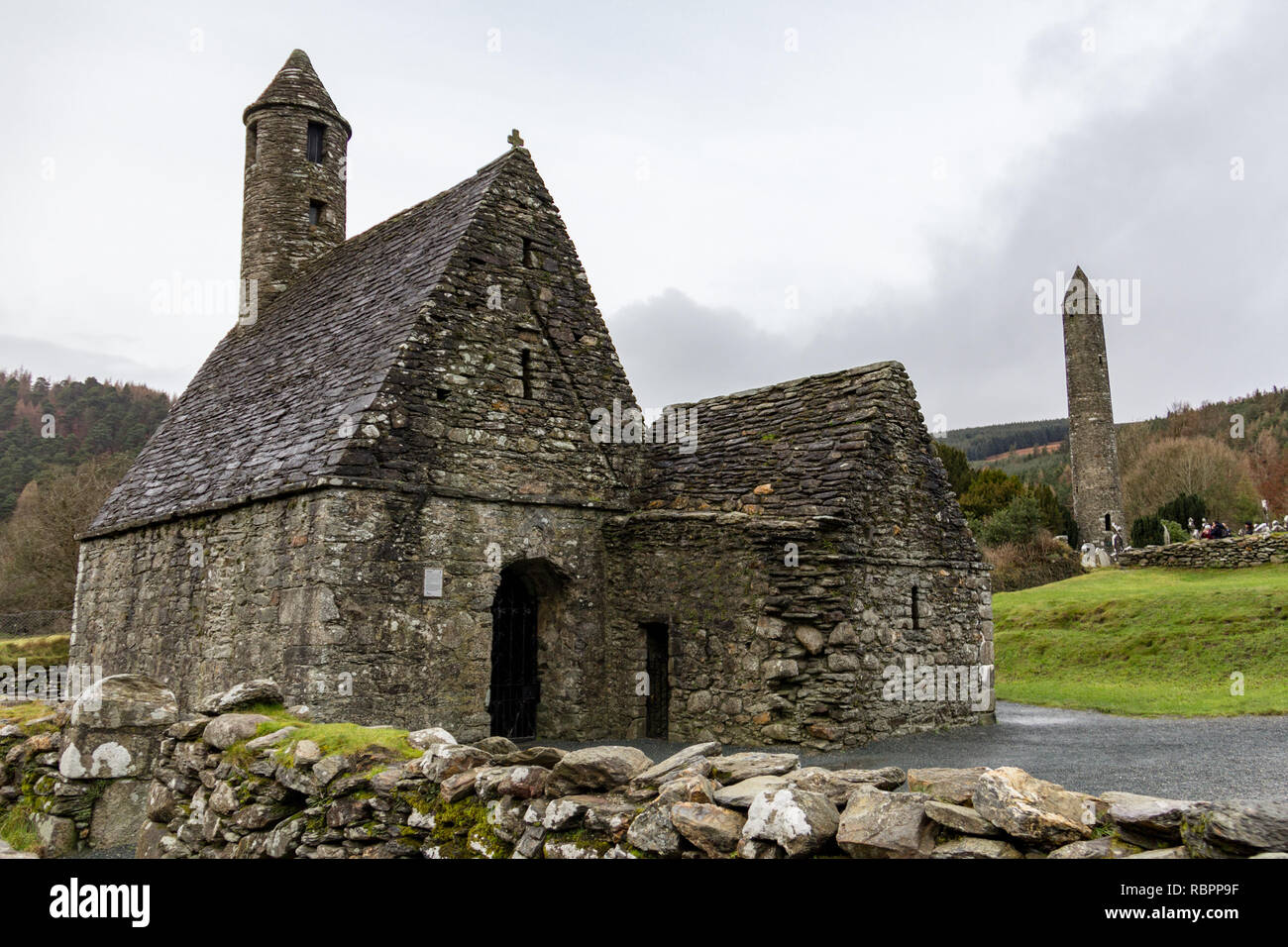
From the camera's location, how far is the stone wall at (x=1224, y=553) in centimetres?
2569

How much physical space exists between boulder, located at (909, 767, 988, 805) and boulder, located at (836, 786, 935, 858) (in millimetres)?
124

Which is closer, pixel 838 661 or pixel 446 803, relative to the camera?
pixel 446 803

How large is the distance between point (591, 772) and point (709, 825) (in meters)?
0.90

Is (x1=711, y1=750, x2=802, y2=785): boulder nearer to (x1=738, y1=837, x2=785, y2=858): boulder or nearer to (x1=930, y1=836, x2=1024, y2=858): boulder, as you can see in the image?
(x1=738, y1=837, x2=785, y2=858): boulder

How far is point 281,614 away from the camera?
34.6 feet

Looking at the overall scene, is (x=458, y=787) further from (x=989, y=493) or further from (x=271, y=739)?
(x=989, y=493)

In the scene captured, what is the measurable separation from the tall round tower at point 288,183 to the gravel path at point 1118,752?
13.9 m

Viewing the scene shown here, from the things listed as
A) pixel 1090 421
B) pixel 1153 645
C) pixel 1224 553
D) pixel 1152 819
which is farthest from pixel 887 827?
pixel 1090 421

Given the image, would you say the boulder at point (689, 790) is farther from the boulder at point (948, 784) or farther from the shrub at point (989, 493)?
the shrub at point (989, 493)

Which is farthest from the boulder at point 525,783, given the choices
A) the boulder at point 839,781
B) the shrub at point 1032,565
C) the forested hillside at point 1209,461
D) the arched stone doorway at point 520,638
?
the forested hillside at point 1209,461
